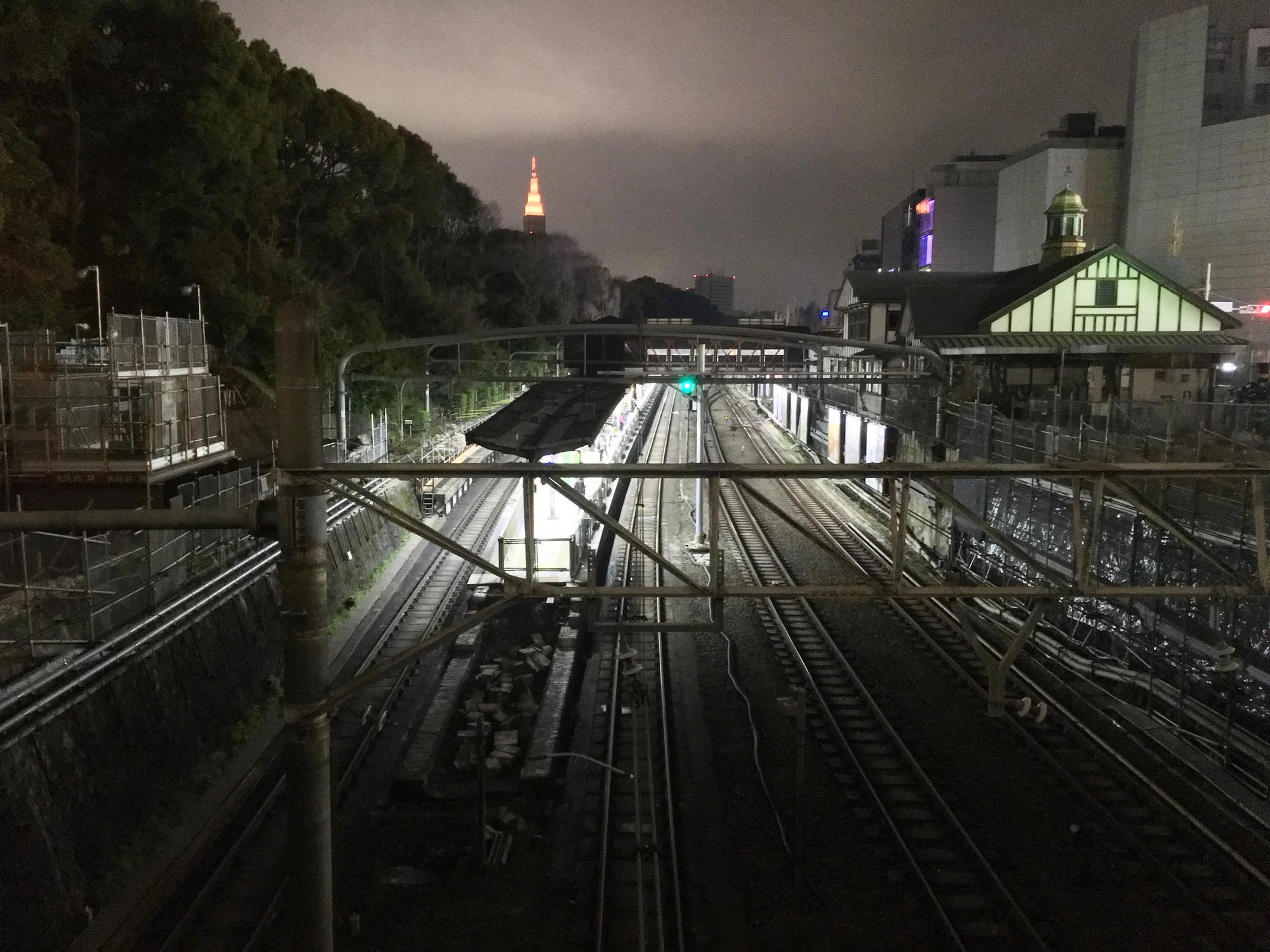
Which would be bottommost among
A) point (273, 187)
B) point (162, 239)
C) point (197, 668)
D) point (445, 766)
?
point (445, 766)

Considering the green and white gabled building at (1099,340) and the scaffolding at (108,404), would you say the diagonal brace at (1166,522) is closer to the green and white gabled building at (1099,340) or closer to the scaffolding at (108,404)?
the scaffolding at (108,404)

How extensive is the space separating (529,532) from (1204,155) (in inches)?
1643

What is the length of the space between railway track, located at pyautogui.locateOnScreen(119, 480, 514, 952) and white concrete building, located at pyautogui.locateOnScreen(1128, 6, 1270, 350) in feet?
118

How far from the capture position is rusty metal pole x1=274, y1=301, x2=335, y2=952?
4203mm

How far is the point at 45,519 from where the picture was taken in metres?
4.07

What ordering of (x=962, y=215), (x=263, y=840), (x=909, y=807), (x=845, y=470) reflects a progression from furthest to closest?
(x=962, y=215) → (x=909, y=807) → (x=263, y=840) → (x=845, y=470)

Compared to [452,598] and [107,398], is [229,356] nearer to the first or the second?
[107,398]

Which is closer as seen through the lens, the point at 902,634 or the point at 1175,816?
the point at 1175,816

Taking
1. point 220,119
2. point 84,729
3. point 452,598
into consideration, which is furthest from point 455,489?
point 84,729

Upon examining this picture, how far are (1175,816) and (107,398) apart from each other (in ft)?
42.0

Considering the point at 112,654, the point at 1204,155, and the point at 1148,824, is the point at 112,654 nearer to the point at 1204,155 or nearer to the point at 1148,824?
the point at 1148,824

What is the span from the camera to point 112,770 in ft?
24.1

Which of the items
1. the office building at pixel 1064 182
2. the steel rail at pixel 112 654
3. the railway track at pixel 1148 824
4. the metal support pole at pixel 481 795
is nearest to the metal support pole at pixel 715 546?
the railway track at pixel 1148 824

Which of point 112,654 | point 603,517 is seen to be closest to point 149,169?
point 112,654
